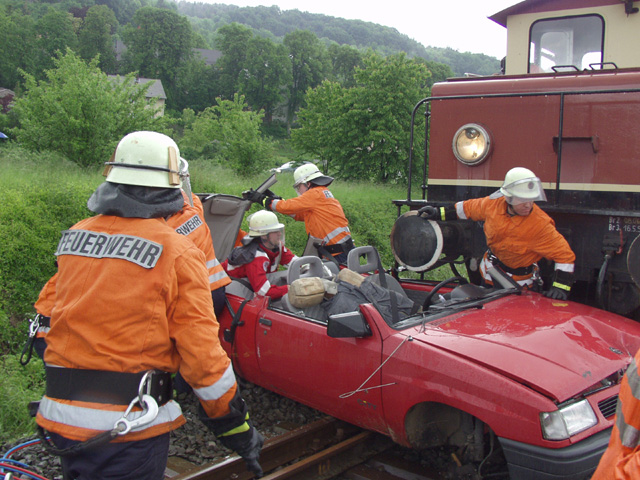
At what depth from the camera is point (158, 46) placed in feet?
288

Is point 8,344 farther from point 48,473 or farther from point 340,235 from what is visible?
point 340,235

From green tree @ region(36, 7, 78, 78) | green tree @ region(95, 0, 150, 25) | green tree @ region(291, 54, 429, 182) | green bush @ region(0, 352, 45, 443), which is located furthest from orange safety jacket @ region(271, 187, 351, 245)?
green tree @ region(95, 0, 150, 25)

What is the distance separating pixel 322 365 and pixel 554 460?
1.68 m

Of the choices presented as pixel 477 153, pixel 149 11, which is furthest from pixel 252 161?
pixel 149 11

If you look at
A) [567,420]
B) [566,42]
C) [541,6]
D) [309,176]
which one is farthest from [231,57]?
[567,420]

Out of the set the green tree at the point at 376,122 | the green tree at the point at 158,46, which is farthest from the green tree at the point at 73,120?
the green tree at the point at 158,46

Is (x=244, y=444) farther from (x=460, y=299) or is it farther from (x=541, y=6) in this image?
(x=541, y=6)

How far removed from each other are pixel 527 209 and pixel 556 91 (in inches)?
53.0

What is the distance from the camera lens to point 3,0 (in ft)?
286

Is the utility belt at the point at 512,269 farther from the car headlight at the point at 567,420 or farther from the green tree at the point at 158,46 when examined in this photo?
the green tree at the point at 158,46

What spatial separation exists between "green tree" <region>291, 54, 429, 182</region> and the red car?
11830 mm

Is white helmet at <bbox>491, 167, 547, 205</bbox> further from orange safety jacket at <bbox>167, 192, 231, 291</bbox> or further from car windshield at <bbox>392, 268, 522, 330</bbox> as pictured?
orange safety jacket at <bbox>167, 192, 231, 291</bbox>

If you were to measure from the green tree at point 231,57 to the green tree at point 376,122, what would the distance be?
244 ft

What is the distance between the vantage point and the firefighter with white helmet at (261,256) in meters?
5.01
